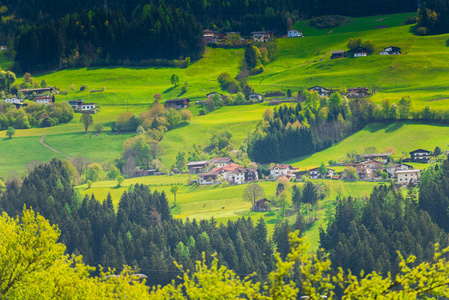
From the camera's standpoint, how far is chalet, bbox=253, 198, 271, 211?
132 metres

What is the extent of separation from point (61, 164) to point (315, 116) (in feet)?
186

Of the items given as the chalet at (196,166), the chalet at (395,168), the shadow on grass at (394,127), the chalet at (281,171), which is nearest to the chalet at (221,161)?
the chalet at (196,166)

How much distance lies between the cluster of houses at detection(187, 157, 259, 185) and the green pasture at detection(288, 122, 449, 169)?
11.8 meters

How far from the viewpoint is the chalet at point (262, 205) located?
13250cm

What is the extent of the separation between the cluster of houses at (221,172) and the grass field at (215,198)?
324 cm

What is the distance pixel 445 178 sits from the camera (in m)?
124

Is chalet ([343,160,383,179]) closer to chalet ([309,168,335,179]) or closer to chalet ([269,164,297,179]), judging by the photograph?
chalet ([309,168,335,179])

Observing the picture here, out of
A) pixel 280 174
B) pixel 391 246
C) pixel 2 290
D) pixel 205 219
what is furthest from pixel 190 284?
pixel 280 174

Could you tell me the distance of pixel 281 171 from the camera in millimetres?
153125

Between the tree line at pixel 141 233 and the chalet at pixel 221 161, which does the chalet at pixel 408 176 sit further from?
the chalet at pixel 221 161

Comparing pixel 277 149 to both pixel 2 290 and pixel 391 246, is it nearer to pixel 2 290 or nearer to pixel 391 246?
pixel 391 246

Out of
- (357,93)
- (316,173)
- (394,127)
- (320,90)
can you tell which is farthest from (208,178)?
(320,90)

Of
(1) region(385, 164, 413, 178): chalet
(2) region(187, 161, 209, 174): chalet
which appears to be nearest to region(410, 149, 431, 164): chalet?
(1) region(385, 164, 413, 178): chalet

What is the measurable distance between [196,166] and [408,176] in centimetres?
4430
